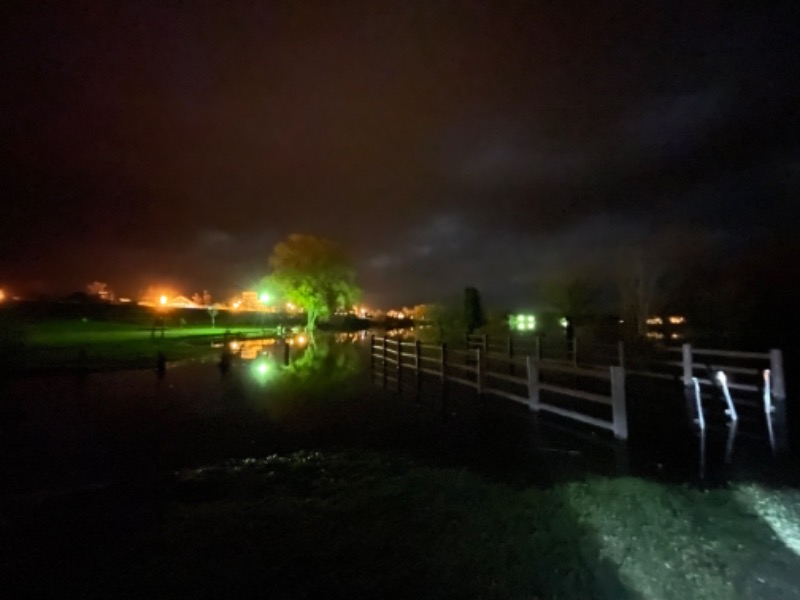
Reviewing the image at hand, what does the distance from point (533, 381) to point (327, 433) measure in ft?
14.1

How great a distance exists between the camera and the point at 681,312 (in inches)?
1177

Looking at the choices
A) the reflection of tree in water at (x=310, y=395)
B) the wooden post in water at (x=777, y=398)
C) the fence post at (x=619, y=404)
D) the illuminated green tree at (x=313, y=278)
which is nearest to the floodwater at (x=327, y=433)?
the reflection of tree in water at (x=310, y=395)

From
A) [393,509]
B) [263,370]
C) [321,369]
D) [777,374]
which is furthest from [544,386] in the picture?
[263,370]

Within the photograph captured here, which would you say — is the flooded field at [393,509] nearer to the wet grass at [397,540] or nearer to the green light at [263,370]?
the wet grass at [397,540]

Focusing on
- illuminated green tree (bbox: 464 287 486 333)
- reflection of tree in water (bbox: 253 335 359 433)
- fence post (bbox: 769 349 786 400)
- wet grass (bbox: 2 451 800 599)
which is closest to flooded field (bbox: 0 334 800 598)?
wet grass (bbox: 2 451 800 599)

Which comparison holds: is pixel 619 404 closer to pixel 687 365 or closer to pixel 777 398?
pixel 777 398

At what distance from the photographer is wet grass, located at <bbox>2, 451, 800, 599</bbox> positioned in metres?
4.04

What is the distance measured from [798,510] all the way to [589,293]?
33414 millimetres

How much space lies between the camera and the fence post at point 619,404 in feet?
26.5

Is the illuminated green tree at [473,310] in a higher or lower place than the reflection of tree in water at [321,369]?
higher

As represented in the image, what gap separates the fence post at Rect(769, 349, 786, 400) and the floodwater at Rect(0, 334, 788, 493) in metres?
1.82

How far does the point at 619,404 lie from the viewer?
27.1 feet

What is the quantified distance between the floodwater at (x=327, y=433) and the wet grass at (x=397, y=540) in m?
0.89

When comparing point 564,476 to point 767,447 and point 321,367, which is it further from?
point 321,367
